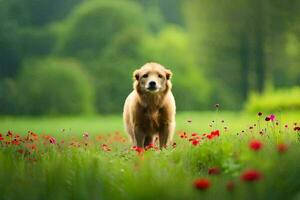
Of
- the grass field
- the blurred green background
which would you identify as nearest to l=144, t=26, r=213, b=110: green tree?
the blurred green background

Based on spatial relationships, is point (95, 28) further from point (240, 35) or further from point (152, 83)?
point (152, 83)

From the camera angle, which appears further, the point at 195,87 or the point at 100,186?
the point at 195,87

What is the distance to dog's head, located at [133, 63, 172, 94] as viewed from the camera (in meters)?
9.20

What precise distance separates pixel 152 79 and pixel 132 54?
110ft

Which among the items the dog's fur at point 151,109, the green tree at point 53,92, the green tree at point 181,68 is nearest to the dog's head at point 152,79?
the dog's fur at point 151,109

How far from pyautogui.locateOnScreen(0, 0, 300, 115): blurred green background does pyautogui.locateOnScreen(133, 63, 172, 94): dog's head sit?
13.9 metres

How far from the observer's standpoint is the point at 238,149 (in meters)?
6.47

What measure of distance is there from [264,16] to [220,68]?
4.73m

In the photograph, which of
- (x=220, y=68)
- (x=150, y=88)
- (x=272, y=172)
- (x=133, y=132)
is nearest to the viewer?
(x=272, y=172)

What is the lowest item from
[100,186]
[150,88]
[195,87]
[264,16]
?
[100,186]

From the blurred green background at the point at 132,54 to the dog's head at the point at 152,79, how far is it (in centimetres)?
1387

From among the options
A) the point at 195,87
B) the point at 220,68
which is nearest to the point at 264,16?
the point at 220,68

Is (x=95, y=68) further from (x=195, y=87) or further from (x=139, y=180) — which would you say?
(x=139, y=180)

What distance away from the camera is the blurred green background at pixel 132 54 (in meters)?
33.2
